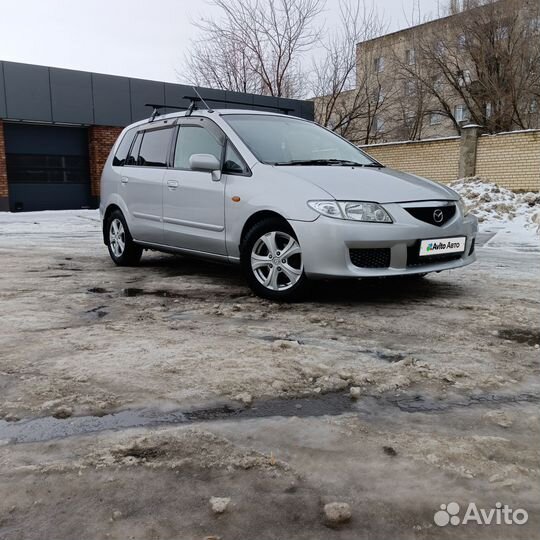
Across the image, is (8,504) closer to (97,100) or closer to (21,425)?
(21,425)

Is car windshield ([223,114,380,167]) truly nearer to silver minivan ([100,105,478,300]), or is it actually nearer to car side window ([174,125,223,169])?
silver minivan ([100,105,478,300])

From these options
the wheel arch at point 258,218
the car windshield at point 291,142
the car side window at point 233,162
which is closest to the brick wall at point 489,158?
the car windshield at point 291,142

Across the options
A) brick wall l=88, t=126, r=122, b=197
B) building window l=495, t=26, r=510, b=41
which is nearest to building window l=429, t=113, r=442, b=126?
building window l=495, t=26, r=510, b=41

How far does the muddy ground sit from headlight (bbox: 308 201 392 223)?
725 mm

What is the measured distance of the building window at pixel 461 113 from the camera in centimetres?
2498

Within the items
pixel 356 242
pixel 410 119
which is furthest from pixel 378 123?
pixel 356 242

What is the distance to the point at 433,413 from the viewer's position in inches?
91.6

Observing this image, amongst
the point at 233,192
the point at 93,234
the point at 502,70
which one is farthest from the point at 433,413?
the point at 502,70

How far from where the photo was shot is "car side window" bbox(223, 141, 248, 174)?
474cm

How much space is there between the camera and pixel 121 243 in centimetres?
653

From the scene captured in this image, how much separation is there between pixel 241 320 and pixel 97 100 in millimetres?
15797

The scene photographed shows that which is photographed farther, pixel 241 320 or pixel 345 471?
pixel 241 320

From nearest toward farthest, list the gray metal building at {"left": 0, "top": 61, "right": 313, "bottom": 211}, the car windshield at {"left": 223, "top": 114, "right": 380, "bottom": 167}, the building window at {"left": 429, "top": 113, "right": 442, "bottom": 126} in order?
1. the car windshield at {"left": 223, "top": 114, "right": 380, "bottom": 167}
2. the gray metal building at {"left": 0, "top": 61, "right": 313, "bottom": 211}
3. the building window at {"left": 429, "top": 113, "right": 442, "bottom": 126}

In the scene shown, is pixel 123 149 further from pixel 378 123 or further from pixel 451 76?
pixel 378 123
